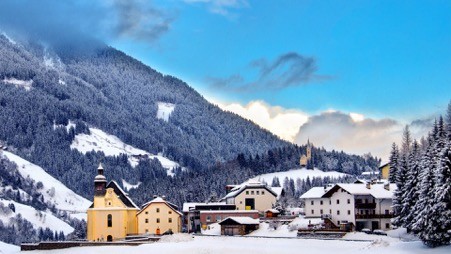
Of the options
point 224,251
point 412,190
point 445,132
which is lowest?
point 224,251

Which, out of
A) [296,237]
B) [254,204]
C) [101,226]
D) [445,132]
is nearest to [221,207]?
[254,204]

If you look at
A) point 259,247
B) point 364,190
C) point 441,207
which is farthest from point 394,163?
point 441,207

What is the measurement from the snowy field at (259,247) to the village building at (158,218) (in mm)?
29351

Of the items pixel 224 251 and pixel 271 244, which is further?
pixel 271 244

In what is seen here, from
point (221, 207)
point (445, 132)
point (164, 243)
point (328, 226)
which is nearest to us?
point (445, 132)

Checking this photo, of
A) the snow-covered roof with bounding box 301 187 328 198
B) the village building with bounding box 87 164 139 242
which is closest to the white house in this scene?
the snow-covered roof with bounding box 301 187 328 198

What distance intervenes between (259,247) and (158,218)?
48.2 metres

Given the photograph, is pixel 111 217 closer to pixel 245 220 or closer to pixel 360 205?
pixel 245 220

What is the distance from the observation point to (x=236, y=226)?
390 ft

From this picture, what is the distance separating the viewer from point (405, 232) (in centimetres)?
10050

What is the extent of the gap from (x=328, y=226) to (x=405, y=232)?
17.3m

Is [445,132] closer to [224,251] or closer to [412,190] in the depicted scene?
[412,190]

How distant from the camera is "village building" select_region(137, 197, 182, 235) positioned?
5335 inches

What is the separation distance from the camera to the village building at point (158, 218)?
445ft
